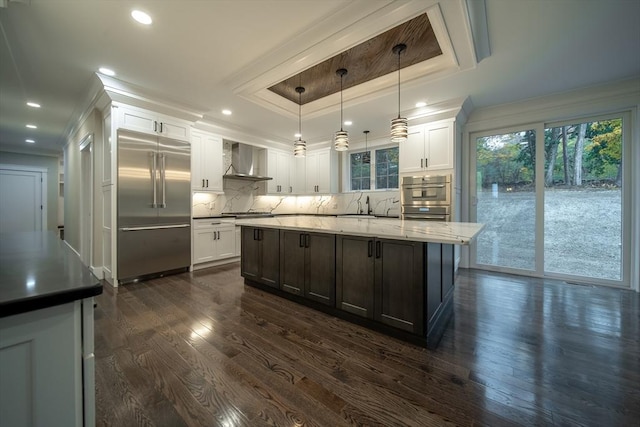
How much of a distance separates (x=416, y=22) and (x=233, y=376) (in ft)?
10.4

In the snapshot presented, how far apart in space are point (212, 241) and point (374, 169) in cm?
367

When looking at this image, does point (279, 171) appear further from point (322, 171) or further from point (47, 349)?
point (47, 349)

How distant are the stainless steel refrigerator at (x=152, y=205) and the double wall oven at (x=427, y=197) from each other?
3587 millimetres

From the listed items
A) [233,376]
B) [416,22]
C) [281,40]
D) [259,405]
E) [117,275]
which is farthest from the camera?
[117,275]

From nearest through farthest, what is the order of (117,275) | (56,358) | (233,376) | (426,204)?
1. (56,358)
2. (233,376)
3. (117,275)
4. (426,204)

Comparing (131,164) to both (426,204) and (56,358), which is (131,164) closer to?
(56,358)

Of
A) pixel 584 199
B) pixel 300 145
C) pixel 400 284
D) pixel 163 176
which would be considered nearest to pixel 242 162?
pixel 163 176

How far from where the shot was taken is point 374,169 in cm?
586

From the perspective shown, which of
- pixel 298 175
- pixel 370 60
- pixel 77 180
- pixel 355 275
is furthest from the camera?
pixel 298 175

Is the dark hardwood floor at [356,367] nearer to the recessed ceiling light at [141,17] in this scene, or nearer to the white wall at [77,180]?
the white wall at [77,180]

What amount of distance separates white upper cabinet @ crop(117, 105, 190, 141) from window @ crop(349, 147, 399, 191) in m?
3.60

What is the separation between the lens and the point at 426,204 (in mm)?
4215

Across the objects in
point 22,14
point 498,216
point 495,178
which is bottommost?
point 498,216

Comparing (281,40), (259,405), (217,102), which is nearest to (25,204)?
(217,102)
